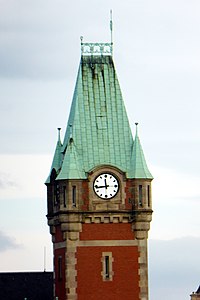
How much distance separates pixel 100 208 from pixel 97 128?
5.82m

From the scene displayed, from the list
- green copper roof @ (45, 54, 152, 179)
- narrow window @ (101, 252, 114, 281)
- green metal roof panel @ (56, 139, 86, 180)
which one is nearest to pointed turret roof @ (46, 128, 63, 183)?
green copper roof @ (45, 54, 152, 179)

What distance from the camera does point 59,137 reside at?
108000 mm

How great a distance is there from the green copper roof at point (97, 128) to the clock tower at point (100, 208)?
7cm

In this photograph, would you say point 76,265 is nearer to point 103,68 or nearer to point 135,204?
point 135,204

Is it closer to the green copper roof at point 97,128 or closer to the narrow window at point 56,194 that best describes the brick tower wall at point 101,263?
the narrow window at point 56,194

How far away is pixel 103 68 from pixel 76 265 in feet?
46.7

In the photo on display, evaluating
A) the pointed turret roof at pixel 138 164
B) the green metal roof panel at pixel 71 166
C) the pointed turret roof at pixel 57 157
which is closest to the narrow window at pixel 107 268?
the green metal roof panel at pixel 71 166

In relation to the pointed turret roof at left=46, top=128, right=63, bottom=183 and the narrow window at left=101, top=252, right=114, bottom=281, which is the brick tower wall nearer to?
the narrow window at left=101, top=252, right=114, bottom=281

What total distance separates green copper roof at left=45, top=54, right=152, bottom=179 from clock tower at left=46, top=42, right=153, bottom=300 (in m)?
0.07

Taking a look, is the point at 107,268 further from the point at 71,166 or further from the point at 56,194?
the point at 71,166

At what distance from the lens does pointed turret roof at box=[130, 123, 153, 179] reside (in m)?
105

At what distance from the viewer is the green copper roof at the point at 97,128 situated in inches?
4139

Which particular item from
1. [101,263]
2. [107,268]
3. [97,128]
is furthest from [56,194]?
[107,268]

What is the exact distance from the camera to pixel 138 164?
105688 millimetres
